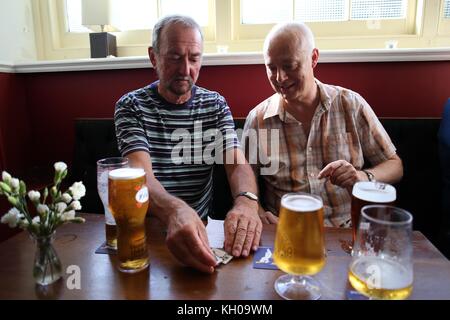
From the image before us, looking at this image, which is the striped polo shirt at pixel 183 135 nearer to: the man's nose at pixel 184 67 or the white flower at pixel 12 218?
the man's nose at pixel 184 67

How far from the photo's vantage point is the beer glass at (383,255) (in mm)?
579

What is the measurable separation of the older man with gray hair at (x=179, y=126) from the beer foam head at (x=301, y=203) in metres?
0.38

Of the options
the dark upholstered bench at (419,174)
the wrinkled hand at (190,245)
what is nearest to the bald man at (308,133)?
the dark upholstered bench at (419,174)

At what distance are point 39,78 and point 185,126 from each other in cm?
130

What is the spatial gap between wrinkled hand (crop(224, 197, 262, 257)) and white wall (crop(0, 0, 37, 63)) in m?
1.91

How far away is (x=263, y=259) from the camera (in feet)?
2.58

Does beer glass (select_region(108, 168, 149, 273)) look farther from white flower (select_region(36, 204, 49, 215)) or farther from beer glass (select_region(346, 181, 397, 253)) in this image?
beer glass (select_region(346, 181, 397, 253))

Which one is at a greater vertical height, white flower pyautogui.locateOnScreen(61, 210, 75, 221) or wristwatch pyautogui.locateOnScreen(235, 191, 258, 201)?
white flower pyautogui.locateOnScreen(61, 210, 75, 221)

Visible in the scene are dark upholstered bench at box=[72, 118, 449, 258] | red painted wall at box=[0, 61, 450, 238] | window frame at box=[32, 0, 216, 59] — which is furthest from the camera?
window frame at box=[32, 0, 216, 59]

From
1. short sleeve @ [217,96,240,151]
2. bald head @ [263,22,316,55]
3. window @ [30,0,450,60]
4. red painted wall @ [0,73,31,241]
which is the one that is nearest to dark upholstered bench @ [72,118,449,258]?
short sleeve @ [217,96,240,151]

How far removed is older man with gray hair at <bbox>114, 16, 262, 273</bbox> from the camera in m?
1.24

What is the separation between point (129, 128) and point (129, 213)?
61 cm

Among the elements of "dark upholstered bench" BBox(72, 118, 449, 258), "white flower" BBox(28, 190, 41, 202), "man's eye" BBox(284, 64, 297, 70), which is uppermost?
"man's eye" BBox(284, 64, 297, 70)
